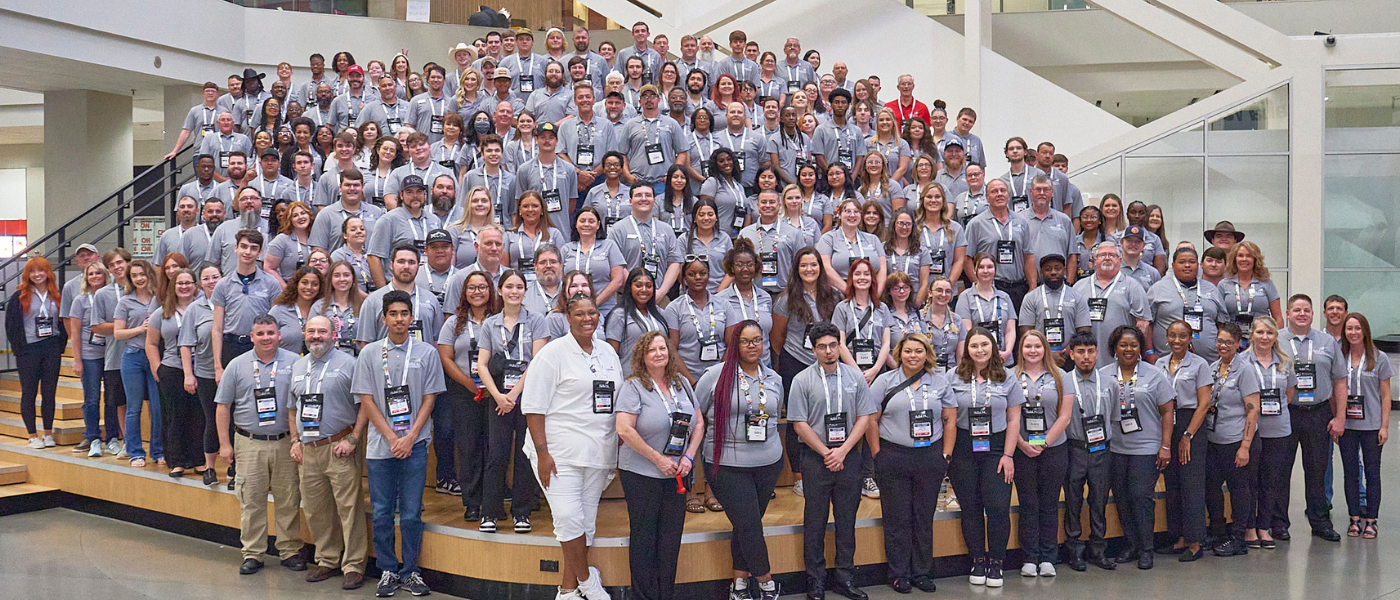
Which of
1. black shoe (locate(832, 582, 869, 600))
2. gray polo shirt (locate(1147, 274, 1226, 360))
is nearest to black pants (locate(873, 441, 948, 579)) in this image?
black shoe (locate(832, 582, 869, 600))

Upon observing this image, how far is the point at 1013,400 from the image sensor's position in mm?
6199

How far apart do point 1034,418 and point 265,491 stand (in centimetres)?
456

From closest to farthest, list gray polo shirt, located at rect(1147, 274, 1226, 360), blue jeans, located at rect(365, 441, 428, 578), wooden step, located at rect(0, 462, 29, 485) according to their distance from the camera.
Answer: blue jeans, located at rect(365, 441, 428, 578) → gray polo shirt, located at rect(1147, 274, 1226, 360) → wooden step, located at rect(0, 462, 29, 485)

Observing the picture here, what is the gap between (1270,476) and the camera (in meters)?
6.94

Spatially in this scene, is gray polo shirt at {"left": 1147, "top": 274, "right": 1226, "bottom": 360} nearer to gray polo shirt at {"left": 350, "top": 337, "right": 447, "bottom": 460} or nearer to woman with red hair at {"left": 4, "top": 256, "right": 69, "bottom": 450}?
gray polo shirt at {"left": 350, "top": 337, "right": 447, "bottom": 460}

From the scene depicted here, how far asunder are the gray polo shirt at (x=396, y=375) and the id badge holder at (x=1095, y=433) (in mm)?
3794

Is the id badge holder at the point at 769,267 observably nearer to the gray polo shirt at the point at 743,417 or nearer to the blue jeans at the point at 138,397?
the gray polo shirt at the point at 743,417

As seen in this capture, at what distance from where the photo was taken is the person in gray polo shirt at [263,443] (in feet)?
20.4

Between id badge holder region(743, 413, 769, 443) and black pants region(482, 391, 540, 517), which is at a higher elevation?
id badge holder region(743, 413, 769, 443)

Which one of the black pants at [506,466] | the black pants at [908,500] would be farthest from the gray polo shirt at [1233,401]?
the black pants at [506,466]

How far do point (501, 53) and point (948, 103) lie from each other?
248 inches

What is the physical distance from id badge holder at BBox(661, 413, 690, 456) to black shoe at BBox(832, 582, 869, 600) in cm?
128

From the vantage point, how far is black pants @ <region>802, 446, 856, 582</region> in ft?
19.0

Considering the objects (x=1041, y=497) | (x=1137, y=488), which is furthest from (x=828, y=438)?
(x=1137, y=488)
